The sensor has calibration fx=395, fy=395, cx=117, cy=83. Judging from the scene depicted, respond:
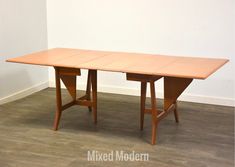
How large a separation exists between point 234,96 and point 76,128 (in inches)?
80.8

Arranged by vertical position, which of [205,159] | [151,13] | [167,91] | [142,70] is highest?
[151,13]

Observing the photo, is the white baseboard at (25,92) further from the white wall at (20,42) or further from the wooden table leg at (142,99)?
the wooden table leg at (142,99)

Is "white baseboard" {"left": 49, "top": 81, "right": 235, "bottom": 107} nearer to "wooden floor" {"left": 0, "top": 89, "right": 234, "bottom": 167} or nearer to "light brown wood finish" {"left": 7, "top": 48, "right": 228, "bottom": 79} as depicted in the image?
"wooden floor" {"left": 0, "top": 89, "right": 234, "bottom": 167}

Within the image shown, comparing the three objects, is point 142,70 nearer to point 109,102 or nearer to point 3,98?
point 109,102

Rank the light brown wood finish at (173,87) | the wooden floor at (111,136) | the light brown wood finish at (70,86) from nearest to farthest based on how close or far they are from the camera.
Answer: the wooden floor at (111,136) < the light brown wood finish at (173,87) < the light brown wood finish at (70,86)

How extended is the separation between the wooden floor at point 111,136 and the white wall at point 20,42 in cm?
30

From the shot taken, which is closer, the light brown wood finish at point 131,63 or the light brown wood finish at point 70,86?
the light brown wood finish at point 131,63

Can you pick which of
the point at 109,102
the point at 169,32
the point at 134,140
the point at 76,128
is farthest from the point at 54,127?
the point at 169,32

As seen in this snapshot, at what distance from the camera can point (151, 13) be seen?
16.5 ft

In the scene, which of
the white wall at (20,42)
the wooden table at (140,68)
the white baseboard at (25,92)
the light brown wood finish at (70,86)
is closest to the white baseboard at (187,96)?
the white baseboard at (25,92)

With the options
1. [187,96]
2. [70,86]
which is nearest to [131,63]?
[70,86]

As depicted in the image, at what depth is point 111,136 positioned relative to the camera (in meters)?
3.86

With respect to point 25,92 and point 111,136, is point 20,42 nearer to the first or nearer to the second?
point 25,92

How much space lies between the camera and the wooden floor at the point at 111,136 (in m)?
3.34
